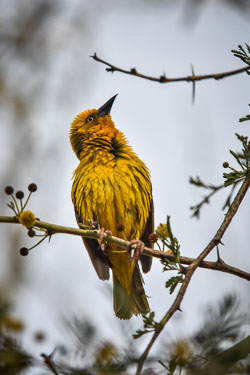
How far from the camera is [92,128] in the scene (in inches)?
233

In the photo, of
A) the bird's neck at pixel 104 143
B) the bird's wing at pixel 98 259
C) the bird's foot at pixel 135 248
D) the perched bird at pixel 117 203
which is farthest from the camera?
the bird's neck at pixel 104 143

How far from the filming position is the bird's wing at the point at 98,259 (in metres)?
5.26

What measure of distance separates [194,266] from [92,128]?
333 cm

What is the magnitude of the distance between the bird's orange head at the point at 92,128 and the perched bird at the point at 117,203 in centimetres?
3

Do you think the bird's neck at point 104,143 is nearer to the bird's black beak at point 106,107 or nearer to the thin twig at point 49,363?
the bird's black beak at point 106,107

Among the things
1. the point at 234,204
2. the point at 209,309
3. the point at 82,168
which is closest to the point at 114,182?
the point at 82,168

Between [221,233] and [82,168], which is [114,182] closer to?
[82,168]

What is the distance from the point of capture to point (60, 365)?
7.46 ft

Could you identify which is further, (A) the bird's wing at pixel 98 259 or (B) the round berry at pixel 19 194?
(A) the bird's wing at pixel 98 259

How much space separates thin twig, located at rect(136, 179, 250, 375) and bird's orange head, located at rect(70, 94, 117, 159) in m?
2.63

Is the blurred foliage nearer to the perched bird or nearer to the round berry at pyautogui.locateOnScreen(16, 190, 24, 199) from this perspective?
the round berry at pyautogui.locateOnScreen(16, 190, 24, 199)

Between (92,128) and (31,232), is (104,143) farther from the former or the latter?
(31,232)

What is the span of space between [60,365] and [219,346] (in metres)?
0.82

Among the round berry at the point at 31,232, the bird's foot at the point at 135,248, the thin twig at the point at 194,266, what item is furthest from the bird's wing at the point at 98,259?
the thin twig at the point at 194,266
